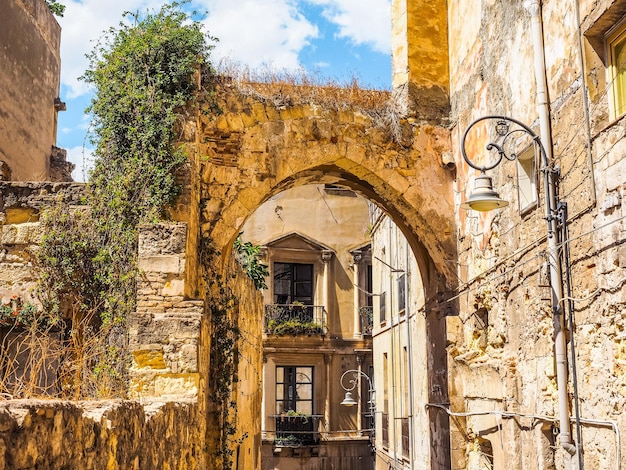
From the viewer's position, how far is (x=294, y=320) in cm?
2309

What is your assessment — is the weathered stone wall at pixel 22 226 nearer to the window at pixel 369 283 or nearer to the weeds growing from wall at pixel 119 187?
the weeds growing from wall at pixel 119 187

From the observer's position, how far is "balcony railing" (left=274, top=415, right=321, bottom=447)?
72.6ft

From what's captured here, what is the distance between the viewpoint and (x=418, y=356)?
13172mm

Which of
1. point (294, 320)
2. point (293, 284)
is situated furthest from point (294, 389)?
point (293, 284)

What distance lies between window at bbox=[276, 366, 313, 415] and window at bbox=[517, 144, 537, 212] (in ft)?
52.8

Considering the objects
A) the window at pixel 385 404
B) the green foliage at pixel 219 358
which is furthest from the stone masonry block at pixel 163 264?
the window at pixel 385 404

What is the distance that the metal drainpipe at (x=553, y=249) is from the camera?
20.6 feet

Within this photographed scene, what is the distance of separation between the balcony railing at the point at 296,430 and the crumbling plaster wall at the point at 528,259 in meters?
13.4

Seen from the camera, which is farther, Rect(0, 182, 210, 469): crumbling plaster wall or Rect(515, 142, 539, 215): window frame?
Rect(515, 142, 539, 215): window frame

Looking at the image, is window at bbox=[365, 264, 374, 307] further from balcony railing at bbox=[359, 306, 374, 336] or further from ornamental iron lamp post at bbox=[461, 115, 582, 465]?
ornamental iron lamp post at bbox=[461, 115, 582, 465]

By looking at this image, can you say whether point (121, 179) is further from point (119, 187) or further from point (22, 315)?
point (22, 315)

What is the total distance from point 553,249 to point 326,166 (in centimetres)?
443

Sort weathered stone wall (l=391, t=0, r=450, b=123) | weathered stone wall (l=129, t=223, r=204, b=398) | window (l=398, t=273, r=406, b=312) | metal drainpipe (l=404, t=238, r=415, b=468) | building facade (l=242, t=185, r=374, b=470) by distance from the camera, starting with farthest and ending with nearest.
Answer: building facade (l=242, t=185, r=374, b=470) < window (l=398, t=273, r=406, b=312) < metal drainpipe (l=404, t=238, r=415, b=468) < weathered stone wall (l=391, t=0, r=450, b=123) < weathered stone wall (l=129, t=223, r=204, b=398)

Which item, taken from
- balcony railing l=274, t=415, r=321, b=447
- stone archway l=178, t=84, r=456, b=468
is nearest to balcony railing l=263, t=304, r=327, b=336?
balcony railing l=274, t=415, r=321, b=447
